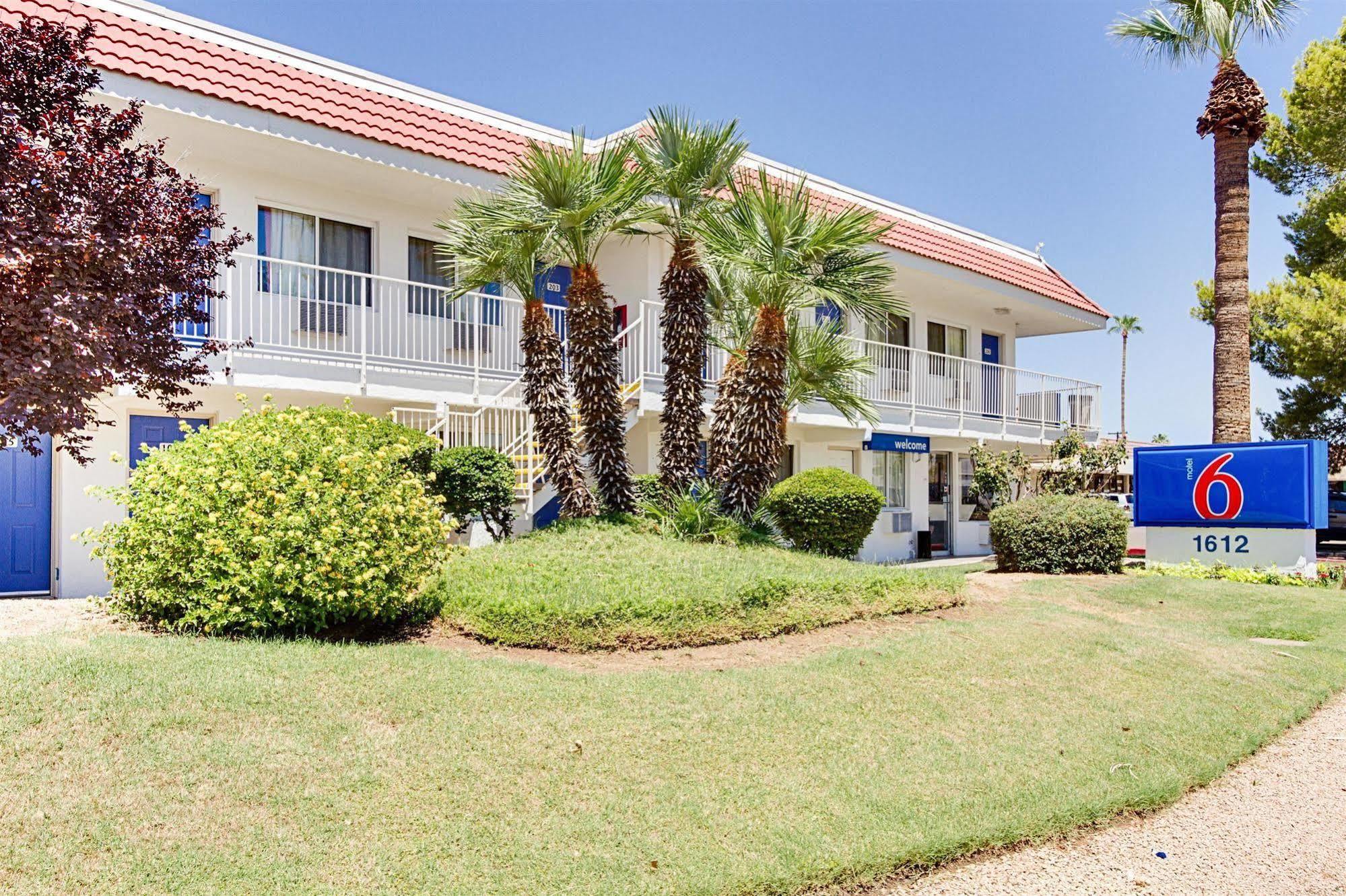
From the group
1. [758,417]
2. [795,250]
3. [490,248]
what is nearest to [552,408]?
[490,248]

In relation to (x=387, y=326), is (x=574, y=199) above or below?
above

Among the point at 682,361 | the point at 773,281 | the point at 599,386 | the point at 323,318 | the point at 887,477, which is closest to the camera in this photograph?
the point at 773,281

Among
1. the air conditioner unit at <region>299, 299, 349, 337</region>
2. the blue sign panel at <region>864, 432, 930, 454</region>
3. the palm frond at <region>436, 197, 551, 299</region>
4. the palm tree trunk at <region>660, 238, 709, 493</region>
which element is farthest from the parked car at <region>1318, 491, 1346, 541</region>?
the air conditioner unit at <region>299, 299, 349, 337</region>

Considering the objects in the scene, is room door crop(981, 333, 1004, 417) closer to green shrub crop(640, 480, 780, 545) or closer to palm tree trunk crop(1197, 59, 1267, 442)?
palm tree trunk crop(1197, 59, 1267, 442)

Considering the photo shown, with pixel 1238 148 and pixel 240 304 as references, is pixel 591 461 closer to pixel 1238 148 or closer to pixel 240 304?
pixel 240 304

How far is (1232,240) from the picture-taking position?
1767 cm

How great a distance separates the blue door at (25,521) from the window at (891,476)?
15060 mm

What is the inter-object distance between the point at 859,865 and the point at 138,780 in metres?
3.40

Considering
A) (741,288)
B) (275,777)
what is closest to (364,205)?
(741,288)

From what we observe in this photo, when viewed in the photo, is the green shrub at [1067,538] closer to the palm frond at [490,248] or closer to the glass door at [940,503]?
the palm frond at [490,248]

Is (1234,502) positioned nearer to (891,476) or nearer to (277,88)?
(891,476)

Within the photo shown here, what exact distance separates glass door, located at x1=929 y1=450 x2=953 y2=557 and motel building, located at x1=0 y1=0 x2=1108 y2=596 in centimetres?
428

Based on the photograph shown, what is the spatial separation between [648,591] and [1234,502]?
1086 cm

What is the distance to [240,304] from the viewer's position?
11.4m
